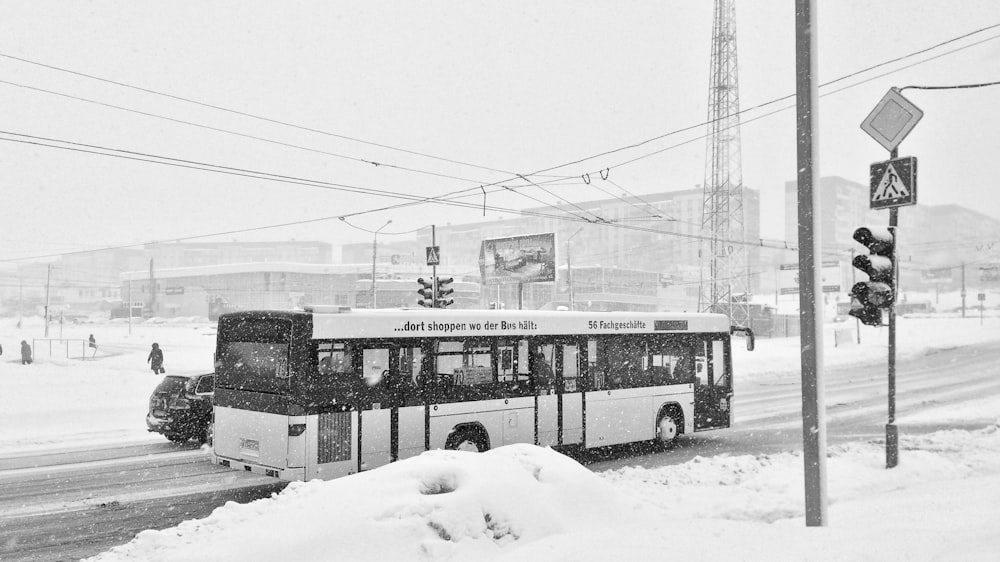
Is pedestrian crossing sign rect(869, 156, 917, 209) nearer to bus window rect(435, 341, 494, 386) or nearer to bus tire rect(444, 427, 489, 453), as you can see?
bus window rect(435, 341, 494, 386)

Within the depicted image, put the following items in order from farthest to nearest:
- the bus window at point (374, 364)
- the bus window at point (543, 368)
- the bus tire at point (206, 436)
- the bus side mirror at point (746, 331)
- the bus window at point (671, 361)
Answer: the bus side mirror at point (746, 331), the bus tire at point (206, 436), the bus window at point (671, 361), the bus window at point (543, 368), the bus window at point (374, 364)

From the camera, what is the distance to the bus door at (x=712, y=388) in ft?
49.7

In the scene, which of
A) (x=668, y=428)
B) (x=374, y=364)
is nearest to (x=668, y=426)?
(x=668, y=428)

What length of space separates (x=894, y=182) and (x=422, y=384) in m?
7.84

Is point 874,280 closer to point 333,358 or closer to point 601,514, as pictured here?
point 601,514

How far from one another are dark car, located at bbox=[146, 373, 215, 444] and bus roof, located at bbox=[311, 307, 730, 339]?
6.16m

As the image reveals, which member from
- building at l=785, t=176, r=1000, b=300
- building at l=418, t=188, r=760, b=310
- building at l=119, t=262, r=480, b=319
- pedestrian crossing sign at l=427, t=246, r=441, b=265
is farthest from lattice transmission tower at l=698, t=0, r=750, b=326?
building at l=785, t=176, r=1000, b=300

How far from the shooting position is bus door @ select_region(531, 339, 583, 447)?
1244 cm

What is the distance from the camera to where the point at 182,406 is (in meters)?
15.2

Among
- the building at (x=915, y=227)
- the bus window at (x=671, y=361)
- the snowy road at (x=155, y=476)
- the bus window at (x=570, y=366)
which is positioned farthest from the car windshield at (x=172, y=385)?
the building at (x=915, y=227)

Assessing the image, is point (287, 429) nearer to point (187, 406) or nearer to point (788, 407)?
point (187, 406)

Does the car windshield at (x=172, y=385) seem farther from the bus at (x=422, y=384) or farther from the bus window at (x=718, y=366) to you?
the bus window at (x=718, y=366)

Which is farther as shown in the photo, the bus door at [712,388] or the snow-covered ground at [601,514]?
the bus door at [712,388]

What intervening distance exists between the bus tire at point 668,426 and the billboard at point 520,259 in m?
29.4
